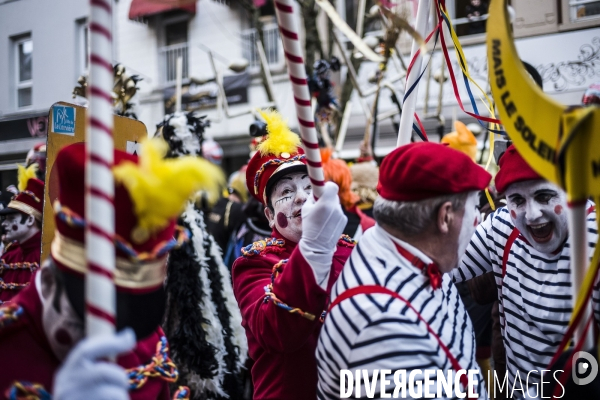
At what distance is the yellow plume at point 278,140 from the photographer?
8.72 feet

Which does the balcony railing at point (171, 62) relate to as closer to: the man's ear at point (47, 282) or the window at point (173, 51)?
the window at point (173, 51)

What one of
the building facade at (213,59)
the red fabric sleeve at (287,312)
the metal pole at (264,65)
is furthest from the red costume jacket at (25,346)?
the metal pole at (264,65)

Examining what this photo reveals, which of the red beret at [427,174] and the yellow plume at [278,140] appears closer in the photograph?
the red beret at [427,174]

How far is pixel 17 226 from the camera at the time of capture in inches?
169

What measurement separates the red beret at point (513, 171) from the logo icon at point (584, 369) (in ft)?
2.41

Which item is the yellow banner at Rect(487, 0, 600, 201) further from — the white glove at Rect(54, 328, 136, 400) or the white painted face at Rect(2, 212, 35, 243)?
the white painted face at Rect(2, 212, 35, 243)

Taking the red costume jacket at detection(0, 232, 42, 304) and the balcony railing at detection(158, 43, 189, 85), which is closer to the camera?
the red costume jacket at detection(0, 232, 42, 304)

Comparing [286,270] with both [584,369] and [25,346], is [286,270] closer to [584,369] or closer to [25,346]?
[25,346]

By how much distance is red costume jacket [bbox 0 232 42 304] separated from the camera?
13.5 feet

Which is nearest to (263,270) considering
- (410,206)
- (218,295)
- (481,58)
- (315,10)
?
(410,206)

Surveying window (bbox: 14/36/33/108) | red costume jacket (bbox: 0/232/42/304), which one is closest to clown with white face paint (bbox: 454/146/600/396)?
window (bbox: 14/36/33/108)

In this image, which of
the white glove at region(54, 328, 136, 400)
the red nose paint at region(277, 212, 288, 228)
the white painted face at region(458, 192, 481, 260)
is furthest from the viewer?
the red nose paint at region(277, 212, 288, 228)

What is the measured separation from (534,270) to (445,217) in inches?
31.8

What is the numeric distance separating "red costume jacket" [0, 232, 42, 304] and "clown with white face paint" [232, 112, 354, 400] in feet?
7.21
